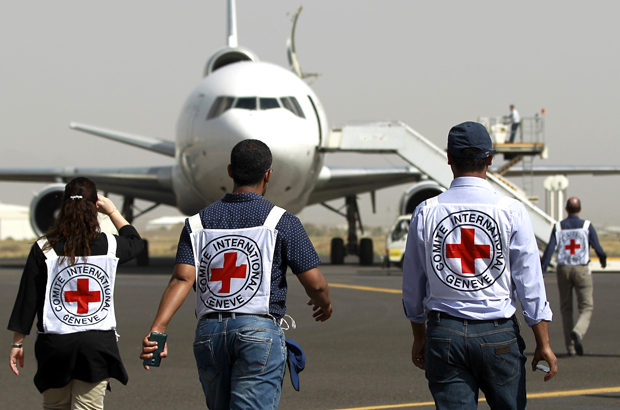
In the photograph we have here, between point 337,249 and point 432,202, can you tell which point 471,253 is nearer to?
point 432,202

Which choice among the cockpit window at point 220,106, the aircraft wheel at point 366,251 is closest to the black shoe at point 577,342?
the cockpit window at point 220,106

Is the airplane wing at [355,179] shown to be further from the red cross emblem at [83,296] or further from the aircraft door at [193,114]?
the red cross emblem at [83,296]

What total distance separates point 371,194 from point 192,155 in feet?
30.5

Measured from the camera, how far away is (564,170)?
2509 centimetres

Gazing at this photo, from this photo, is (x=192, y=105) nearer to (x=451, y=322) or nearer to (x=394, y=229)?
(x=394, y=229)

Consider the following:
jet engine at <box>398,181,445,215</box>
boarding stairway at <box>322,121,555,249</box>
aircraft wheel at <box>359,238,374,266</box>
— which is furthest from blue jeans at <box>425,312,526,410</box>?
aircraft wheel at <box>359,238,374,266</box>

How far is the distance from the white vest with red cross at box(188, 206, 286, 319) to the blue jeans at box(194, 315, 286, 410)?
0.07m

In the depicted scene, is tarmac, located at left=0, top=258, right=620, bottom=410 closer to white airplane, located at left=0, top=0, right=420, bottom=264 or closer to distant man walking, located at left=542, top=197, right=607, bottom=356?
distant man walking, located at left=542, top=197, right=607, bottom=356

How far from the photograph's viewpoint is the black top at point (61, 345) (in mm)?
3691

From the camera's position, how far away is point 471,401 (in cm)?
311

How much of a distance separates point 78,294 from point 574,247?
17.8 feet

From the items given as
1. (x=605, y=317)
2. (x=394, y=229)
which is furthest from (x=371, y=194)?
(x=605, y=317)

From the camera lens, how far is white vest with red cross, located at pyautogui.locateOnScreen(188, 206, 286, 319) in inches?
128

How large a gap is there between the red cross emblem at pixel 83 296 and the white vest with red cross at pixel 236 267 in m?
0.72
